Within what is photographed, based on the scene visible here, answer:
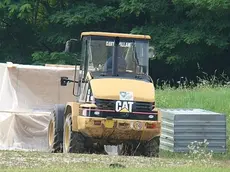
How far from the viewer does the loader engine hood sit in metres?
14.9

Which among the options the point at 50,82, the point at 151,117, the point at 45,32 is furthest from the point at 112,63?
the point at 45,32

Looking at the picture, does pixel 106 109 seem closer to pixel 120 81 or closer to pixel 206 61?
pixel 120 81

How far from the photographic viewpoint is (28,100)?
1989 centimetres

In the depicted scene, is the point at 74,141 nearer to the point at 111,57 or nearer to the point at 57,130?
the point at 57,130

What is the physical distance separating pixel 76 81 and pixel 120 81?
53.8 inches

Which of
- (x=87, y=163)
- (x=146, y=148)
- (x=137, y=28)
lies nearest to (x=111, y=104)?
(x=146, y=148)

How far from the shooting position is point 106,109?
14.9 meters

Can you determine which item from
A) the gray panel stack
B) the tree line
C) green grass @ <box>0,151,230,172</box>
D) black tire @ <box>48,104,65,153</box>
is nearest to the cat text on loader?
black tire @ <box>48,104,65,153</box>

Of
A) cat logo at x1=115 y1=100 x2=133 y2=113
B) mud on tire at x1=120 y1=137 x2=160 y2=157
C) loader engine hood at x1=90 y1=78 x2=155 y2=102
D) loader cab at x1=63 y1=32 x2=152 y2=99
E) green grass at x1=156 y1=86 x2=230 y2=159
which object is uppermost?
loader cab at x1=63 y1=32 x2=152 y2=99

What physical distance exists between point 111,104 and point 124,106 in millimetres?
273

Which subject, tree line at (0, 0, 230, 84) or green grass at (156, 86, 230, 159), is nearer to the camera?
green grass at (156, 86, 230, 159)

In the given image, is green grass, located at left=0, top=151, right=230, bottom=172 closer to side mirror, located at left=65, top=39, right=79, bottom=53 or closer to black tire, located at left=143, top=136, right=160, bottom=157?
black tire, located at left=143, top=136, right=160, bottom=157

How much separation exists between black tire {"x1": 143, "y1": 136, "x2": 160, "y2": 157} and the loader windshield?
155 centimetres

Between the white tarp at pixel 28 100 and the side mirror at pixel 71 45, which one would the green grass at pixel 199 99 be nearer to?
the white tarp at pixel 28 100
